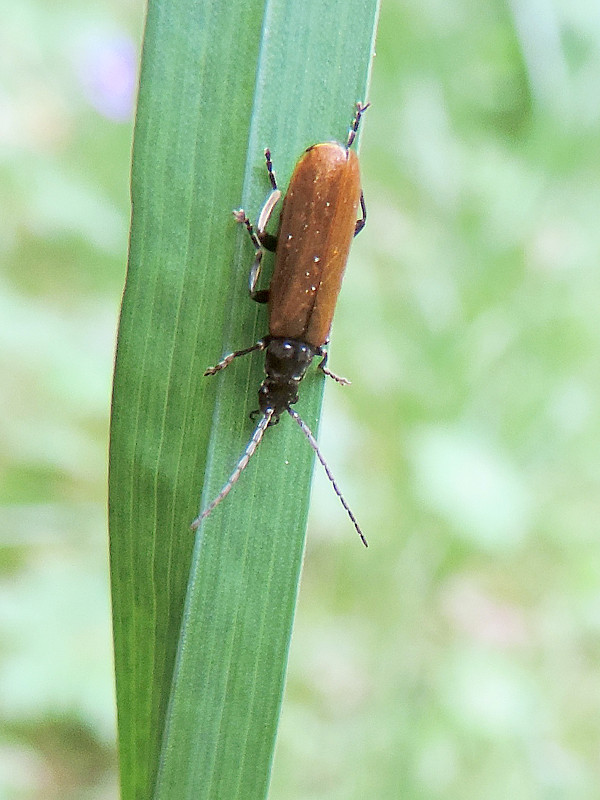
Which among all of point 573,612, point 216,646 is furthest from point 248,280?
point 573,612

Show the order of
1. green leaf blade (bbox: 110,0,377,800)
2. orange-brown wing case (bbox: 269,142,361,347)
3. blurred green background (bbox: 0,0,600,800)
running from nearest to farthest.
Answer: green leaf blade (bbox: 110,0,377,800) < orange-brown wing case (bbox: 269,142,361,347) < blurred green background (bbox: 0,0,600,800)

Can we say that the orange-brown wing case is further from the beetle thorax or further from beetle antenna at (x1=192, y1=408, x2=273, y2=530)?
beetle antenna at (x1=192, y1=408, x2=273, y2=530)

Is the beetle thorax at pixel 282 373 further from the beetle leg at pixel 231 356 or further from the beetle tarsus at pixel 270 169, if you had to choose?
the beetle tarsus at pixel 270 169

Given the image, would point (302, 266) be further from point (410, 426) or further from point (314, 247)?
point (410, 426)

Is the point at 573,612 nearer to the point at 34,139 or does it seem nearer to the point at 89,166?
the point at 89,166

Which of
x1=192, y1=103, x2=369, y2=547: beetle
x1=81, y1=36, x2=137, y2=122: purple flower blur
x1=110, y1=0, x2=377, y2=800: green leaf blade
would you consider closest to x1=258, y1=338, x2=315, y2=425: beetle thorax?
x1=192, y1=103, x2=369, y2=547: beetle

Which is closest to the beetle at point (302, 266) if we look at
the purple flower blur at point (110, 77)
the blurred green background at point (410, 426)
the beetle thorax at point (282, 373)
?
the beetle thorax at point (282, 373)
